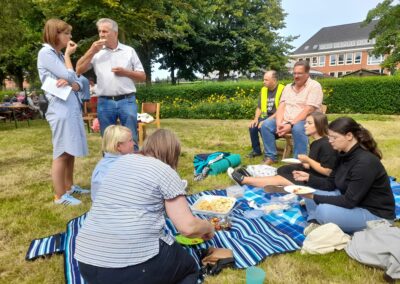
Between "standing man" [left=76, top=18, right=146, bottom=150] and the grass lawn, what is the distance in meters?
1.19

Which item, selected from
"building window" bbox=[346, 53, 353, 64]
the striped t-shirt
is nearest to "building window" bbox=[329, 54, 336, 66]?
"building window" bbox=[346, 53, 353, 64]

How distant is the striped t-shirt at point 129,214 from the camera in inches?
71.2

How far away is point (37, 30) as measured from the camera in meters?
16.2

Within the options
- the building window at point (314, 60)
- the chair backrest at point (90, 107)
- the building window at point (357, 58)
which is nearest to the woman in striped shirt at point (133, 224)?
the chair backrest at point (90, 107)

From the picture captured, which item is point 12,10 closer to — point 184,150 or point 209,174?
point 184,150

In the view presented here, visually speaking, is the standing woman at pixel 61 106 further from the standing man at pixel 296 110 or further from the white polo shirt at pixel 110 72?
the standing man at pixel 296 110

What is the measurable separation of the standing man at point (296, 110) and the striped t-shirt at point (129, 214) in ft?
12.4

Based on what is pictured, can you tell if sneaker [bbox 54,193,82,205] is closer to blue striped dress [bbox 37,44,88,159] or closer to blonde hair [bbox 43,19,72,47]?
blue striped dress [bbox 37,44,88,159]

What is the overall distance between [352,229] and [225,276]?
131 cm

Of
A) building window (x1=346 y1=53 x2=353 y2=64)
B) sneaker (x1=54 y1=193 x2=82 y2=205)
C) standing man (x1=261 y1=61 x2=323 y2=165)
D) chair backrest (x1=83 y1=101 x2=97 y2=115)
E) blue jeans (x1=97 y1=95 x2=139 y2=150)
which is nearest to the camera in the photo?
sneaker (x1=54 y1=193 x2=82 y2=205)

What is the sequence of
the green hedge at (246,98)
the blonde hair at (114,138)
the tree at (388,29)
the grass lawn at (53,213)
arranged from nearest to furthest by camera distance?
the grass lawn at (53,213)
the blonde hair at (114,138)
the green hedge at (246,98)
the tree at (388,29)

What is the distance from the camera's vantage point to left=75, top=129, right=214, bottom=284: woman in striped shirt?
1.81m

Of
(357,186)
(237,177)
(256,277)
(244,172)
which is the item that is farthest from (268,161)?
(256,277)

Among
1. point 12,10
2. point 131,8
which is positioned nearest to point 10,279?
point 131,8
